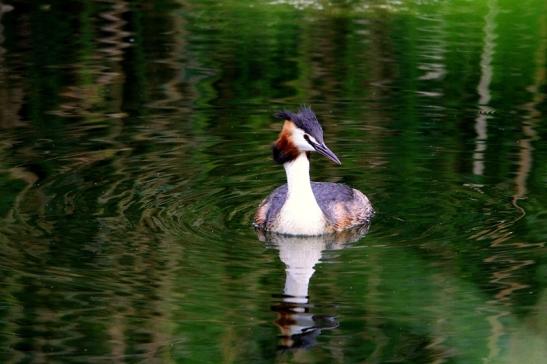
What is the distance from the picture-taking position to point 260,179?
1148 cm

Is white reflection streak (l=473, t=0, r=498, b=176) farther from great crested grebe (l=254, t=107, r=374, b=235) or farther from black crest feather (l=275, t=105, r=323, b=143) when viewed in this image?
black crest feather (l=275, t=105, r=323, b=143)

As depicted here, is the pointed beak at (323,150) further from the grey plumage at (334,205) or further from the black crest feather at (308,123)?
the grey plumage at (334,205)

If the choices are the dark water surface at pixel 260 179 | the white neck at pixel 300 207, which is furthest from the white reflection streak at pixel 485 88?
the white neck at pixel 300 207

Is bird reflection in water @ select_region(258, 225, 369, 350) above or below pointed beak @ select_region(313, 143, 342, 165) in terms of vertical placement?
below

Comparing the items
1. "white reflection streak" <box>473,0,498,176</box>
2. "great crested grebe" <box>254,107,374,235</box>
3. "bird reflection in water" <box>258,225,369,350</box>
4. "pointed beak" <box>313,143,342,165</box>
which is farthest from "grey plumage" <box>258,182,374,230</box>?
"white reflection streak" <box>473,0,498,176</box>

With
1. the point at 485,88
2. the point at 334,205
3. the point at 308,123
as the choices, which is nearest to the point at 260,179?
the point at 334,205

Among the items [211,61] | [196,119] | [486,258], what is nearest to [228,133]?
[196,119]

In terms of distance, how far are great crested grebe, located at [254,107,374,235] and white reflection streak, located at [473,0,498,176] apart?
1594mm

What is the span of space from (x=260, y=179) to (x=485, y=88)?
11.9 feet

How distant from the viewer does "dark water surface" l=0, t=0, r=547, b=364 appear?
8.16m

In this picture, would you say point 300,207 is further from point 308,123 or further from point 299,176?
point 308,123

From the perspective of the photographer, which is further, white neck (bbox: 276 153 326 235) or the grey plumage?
the grey plumage

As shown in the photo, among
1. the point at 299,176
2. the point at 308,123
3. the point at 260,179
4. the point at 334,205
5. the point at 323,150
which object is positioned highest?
the point at 308,123

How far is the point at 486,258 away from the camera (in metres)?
9.20
